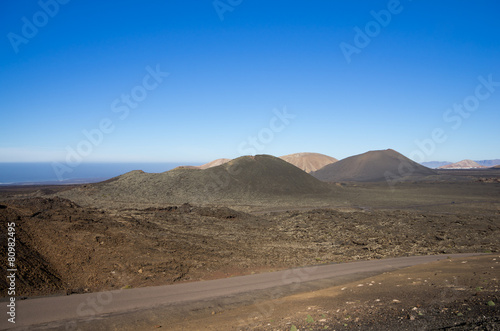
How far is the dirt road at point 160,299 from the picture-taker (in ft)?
27.9

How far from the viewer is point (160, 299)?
10.3 meters

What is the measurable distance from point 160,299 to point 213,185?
44588mm

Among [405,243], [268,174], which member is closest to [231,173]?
[268,174]

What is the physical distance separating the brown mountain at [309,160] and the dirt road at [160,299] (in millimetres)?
147082

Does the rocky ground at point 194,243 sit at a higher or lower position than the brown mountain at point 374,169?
lower

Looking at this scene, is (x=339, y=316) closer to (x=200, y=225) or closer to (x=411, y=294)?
(x=411, y=294)

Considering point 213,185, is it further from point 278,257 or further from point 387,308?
point 387,308

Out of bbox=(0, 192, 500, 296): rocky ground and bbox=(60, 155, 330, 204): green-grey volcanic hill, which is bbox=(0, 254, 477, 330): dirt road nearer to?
bbox=(0, 192, 500, 296): rocky ground

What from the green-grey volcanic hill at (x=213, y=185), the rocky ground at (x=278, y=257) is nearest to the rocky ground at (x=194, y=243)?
the rocky ground at (x=278, y=257)

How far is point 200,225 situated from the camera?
2416cm

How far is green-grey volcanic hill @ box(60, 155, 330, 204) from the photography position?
47.2 m

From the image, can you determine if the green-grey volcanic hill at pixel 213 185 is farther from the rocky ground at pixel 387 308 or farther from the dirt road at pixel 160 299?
the rocky ground at pixel 387 308

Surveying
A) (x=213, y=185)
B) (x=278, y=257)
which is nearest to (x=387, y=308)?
(x=278, y=257)

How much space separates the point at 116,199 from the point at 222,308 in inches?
1536
